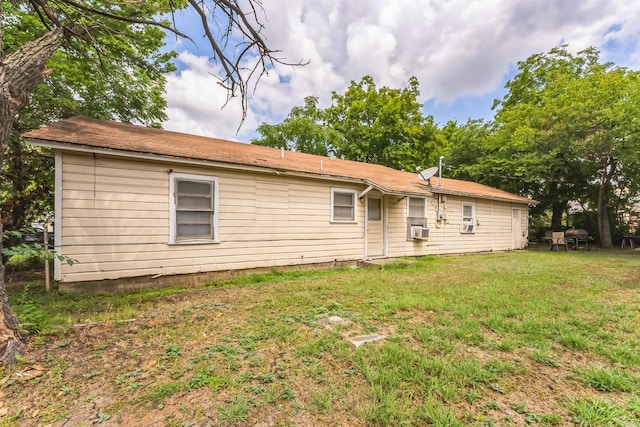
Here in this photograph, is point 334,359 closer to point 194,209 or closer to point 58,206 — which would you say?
point 194,209

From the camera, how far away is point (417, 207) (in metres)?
10.0

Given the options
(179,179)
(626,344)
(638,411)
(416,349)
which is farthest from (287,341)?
(179,179)

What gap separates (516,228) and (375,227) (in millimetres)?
8969

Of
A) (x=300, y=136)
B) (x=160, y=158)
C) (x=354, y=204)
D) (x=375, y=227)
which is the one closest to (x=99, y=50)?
(x=160, y=158)

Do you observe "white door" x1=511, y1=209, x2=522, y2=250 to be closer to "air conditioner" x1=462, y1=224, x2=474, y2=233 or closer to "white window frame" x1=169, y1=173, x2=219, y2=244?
"air conditioner" x1=462, y1=224, x2=474, y2=233

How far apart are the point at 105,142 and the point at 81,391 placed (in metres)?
4.57

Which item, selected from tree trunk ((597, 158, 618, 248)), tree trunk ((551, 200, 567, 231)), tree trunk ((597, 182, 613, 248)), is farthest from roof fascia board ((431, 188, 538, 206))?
tree trunk ((551, 200, 567, 231))

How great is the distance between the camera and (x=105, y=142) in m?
5.16

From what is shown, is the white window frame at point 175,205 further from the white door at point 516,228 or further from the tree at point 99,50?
the white door at point 516,228

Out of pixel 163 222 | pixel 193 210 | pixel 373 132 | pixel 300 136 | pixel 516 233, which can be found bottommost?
pixel 516 233

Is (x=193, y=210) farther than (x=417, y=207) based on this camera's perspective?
No

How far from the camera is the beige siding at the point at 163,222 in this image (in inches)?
195

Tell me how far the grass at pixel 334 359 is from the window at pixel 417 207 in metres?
5.19

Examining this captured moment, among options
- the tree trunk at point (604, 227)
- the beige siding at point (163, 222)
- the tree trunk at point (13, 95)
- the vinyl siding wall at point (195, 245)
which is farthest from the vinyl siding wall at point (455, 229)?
the tree trunk at point (13, 95)
